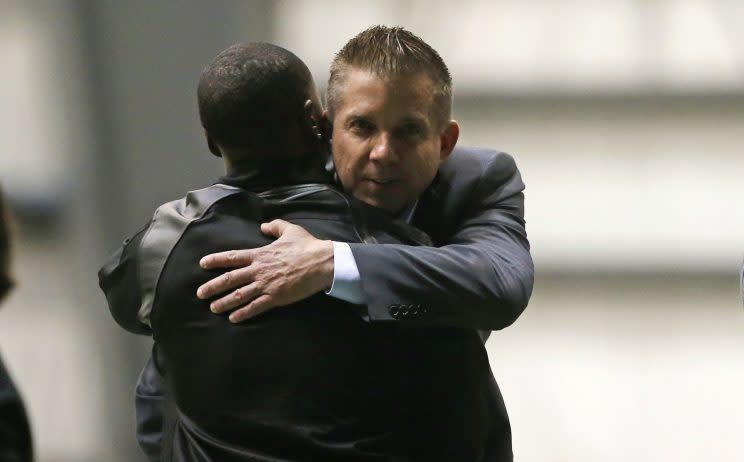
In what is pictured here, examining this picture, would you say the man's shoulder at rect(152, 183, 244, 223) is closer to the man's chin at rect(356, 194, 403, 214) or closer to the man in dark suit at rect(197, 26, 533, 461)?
the man in dark suit at rect(197, 26, 533, 461)

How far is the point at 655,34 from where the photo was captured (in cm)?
362

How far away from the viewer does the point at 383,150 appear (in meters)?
1.52

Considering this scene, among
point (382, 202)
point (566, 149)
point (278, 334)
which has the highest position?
point (382, 202)

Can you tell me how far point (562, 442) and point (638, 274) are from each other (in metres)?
0.64

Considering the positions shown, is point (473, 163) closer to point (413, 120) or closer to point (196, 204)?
point (413, 120)

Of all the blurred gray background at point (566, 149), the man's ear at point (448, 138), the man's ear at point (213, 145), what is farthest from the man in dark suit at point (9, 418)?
the blurred gray background at point (566, 149)

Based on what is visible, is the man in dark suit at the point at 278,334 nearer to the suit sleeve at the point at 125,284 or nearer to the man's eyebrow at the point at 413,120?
the suit sleeve at the point at 125,284

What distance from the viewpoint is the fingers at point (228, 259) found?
56.7 inches

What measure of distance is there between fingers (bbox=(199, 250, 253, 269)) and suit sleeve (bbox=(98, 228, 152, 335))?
0.33 ft

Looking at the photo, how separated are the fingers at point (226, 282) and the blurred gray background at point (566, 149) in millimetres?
2219

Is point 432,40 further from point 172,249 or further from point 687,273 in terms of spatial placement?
point 172,249

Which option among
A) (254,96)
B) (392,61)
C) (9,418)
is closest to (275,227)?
(254,96)

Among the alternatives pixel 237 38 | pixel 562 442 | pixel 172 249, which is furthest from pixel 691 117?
pixel 172 249

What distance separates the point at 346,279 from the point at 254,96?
10.7 inches
